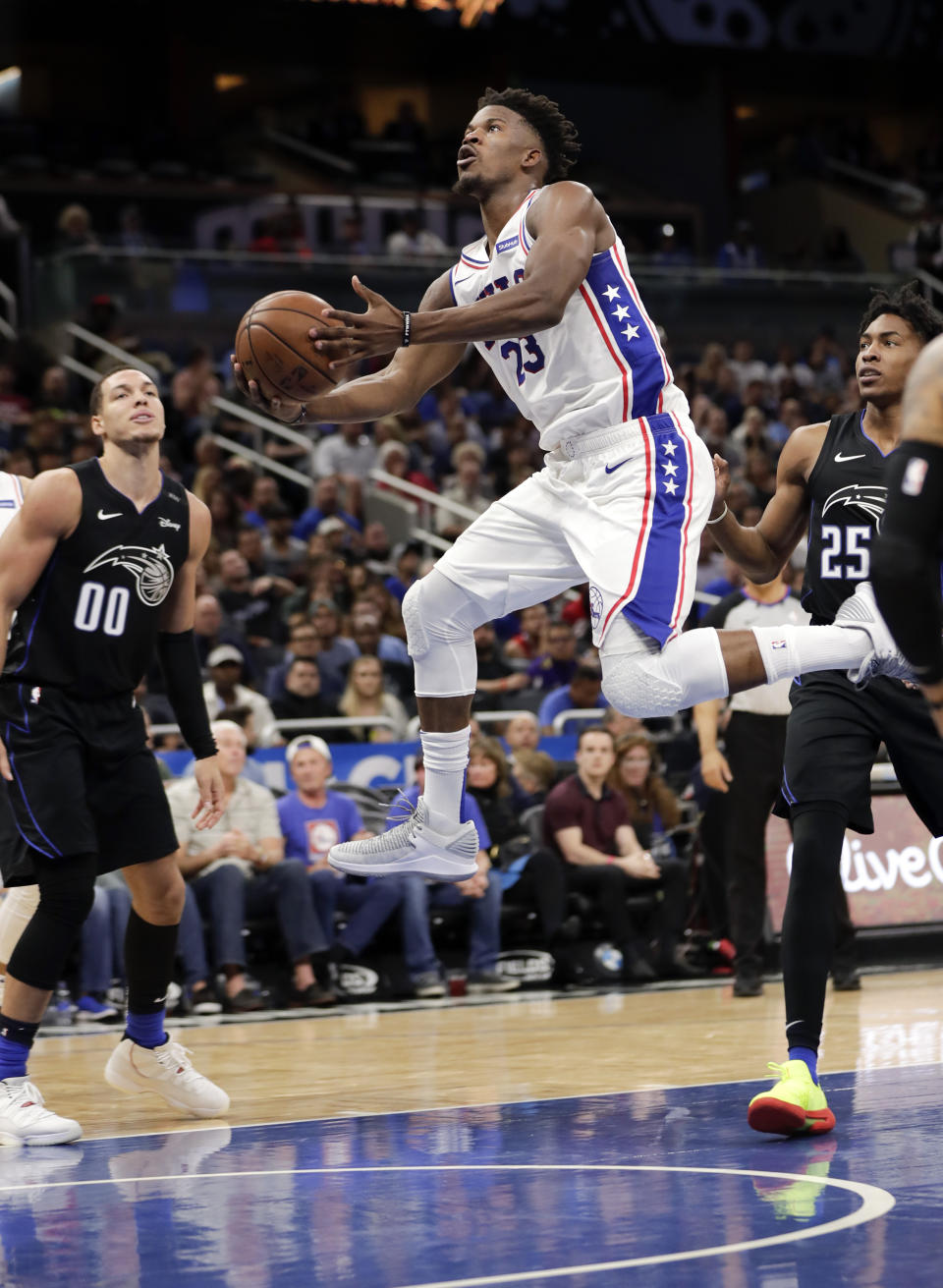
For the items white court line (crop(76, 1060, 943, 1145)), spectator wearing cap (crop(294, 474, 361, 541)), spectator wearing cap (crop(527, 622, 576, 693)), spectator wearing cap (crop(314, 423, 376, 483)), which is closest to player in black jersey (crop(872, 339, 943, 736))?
white court line (crop(76, 1060, 943, 1145))

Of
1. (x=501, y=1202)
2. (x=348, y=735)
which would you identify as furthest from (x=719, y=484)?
(x=348, y=735)

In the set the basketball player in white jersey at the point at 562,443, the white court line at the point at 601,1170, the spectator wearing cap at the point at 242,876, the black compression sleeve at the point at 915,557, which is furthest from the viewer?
the spectator wearing cap at the point at 242,876

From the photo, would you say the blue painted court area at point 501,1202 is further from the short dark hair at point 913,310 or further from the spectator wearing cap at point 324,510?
the spectator wearing cap at point 324,510

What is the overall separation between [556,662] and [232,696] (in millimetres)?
2538

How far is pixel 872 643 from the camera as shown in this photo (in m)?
4.68

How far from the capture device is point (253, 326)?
4707 mm

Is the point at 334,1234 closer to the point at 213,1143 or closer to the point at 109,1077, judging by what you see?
the point at 213,1143

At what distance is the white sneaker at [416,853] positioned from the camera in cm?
530

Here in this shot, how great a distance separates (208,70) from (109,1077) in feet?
66.7

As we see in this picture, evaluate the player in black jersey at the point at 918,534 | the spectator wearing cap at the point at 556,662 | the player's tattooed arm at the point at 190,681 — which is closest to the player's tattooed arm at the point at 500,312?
the player's tattooed arm at the point at 190,681

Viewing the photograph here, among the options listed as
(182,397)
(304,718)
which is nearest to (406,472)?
(182,397)

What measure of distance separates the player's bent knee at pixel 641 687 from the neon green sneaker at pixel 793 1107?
98 centimetres

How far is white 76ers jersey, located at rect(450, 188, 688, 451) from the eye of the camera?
189 inches

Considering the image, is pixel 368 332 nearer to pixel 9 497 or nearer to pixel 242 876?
pixel 9 497
